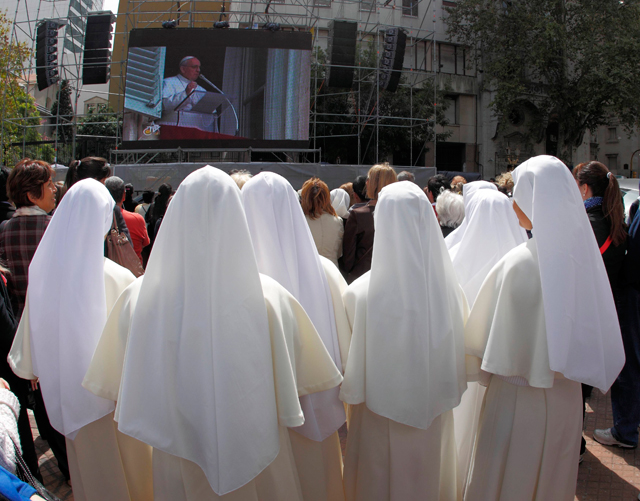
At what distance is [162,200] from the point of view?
657 centimetres

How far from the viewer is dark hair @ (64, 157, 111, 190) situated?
3.81 meters

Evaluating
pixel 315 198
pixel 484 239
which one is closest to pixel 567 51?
pixel 315 198

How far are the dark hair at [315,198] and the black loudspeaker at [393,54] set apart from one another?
1372 centimetres

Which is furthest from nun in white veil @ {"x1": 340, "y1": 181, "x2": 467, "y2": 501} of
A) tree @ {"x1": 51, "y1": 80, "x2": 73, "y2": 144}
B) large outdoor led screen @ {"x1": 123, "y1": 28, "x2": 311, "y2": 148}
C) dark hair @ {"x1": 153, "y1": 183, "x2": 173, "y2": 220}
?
tree @ {"x1": 51, "y1": 80, "x2": 73, "y2": 144}

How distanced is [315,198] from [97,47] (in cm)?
1550

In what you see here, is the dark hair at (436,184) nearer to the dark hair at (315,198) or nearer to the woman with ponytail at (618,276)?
the dark hair at (315,198)

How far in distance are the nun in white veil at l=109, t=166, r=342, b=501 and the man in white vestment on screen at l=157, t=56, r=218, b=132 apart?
13.7 m

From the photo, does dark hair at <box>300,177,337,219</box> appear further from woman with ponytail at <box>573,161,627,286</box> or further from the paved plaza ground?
the paved plaza ground

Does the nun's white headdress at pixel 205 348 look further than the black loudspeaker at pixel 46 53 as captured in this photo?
No

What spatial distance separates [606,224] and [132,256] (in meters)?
3.64

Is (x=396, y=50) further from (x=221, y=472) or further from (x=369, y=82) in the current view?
(x=221, y=472)

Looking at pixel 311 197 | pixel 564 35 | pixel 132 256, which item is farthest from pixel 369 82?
pixel 132 256

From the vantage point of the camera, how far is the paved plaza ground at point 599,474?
125 inches

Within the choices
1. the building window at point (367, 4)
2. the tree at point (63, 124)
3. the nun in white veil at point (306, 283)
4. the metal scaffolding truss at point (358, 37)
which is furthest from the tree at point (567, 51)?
the nun in white veil at point (306, 283)
